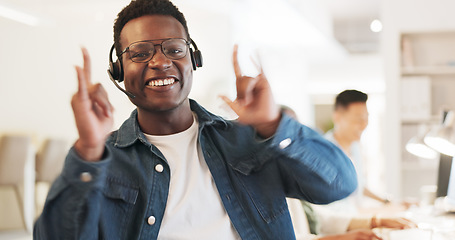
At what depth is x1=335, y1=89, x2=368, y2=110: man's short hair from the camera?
3430 millimetres

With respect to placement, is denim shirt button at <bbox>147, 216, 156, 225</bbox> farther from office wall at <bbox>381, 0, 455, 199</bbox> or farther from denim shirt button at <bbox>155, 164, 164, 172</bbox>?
office wall at <bbox>381, 0, 455, 199</bbox>

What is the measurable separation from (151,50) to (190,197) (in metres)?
0.34

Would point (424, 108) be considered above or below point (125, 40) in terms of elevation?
below

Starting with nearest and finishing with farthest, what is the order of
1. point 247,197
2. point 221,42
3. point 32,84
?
point 247,197 < point 32,84 < point 221,42

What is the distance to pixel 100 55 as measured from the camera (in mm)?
5094

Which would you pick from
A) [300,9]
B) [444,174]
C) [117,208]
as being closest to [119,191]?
[117,208]

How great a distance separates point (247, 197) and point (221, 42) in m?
4.93

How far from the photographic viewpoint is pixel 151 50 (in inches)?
49.9

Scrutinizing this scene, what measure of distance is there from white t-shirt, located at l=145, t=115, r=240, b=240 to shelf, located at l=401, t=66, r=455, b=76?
3945 mm

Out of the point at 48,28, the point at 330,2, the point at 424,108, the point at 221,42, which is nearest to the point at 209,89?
the point at 221,42

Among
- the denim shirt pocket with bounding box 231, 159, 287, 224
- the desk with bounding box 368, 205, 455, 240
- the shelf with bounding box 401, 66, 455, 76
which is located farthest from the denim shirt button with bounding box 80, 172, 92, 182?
the shelf with bounding box 401, 66, 455, 76

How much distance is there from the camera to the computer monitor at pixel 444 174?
3.28 meters

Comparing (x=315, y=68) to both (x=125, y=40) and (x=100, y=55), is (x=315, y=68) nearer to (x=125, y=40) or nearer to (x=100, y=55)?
(x=100, y=55)

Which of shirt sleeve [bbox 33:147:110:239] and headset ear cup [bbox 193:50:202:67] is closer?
shirt sleeve [bbox 33:147:110:239]
